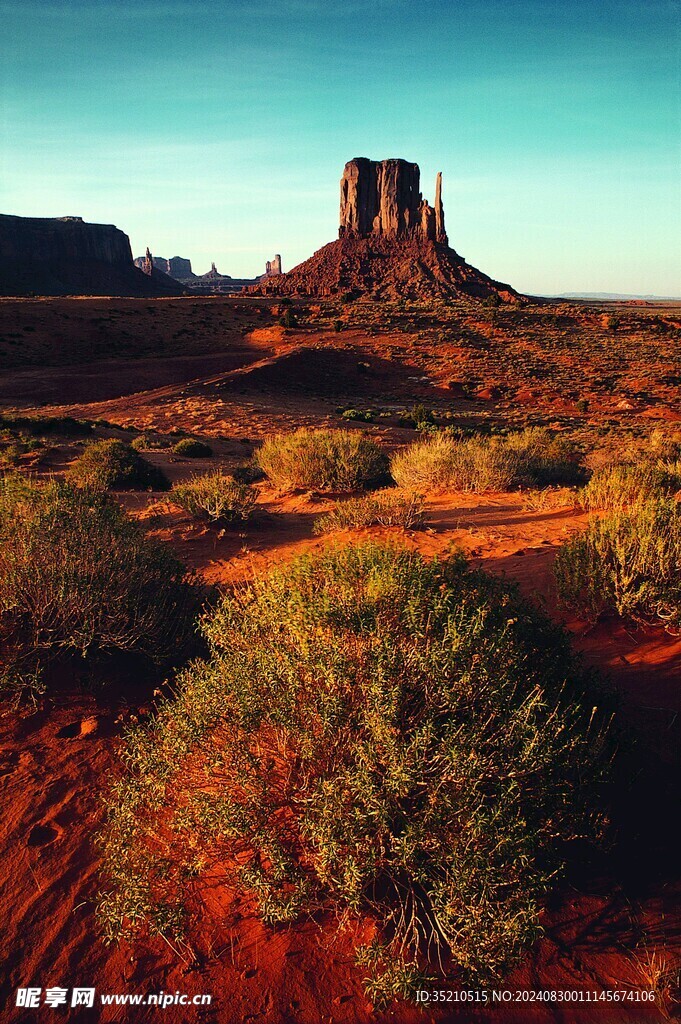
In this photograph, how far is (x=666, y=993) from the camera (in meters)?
2.36

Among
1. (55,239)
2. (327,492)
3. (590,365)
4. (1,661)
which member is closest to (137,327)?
(590,365)

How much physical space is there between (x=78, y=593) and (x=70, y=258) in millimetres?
115919

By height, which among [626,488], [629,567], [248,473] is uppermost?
[629,567]

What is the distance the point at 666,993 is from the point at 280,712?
2014 millimetres

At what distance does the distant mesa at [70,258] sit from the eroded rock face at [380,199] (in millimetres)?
37361

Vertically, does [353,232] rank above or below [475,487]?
above

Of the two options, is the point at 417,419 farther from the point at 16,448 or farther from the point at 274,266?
the point at 274,266

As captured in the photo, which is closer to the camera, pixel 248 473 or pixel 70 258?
pixel 248 473

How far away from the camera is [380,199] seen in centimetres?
9475

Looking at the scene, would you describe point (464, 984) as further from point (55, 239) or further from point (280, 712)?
point (55, 239)

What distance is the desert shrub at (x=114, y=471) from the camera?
1159 centimetres

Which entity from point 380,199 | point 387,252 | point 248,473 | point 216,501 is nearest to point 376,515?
point 216,501

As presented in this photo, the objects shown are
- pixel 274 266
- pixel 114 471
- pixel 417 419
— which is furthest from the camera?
pixel 274 266

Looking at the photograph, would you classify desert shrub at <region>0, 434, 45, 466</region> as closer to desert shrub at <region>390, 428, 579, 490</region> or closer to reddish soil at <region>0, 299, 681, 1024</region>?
reddish soil at <region>0, 299, 681, 1024</region>
